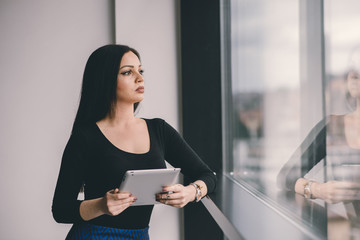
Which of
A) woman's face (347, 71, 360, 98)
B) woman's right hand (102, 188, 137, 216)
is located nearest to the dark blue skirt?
woman's right hand (102, 188, 137, 216)

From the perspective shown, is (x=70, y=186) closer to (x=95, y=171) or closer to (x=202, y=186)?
(x=95, y=171)

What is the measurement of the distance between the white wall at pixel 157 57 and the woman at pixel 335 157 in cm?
168

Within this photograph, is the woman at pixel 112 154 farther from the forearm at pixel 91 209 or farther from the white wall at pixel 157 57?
the white wall at pixel 157 57

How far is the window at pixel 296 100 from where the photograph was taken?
2.93ft

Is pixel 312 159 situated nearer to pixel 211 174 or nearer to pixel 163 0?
pixel 211 174

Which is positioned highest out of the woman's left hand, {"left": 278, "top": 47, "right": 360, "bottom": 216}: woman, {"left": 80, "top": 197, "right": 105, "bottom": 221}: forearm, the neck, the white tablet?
the neck

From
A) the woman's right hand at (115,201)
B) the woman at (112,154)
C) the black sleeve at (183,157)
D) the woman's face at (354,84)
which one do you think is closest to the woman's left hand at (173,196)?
the woman at (112,154)

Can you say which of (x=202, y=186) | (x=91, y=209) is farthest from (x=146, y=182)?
(x=202, y=186)

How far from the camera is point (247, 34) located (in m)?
2.07

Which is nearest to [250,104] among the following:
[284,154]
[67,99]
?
[284,154]

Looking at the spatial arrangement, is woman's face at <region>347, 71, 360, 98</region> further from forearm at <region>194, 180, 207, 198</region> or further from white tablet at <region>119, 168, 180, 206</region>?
forearm at <region>194, 180, 207, 198</region>

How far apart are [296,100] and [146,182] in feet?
1.94

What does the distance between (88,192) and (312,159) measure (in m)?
0.87

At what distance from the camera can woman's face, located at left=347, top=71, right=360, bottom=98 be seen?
0.85m
